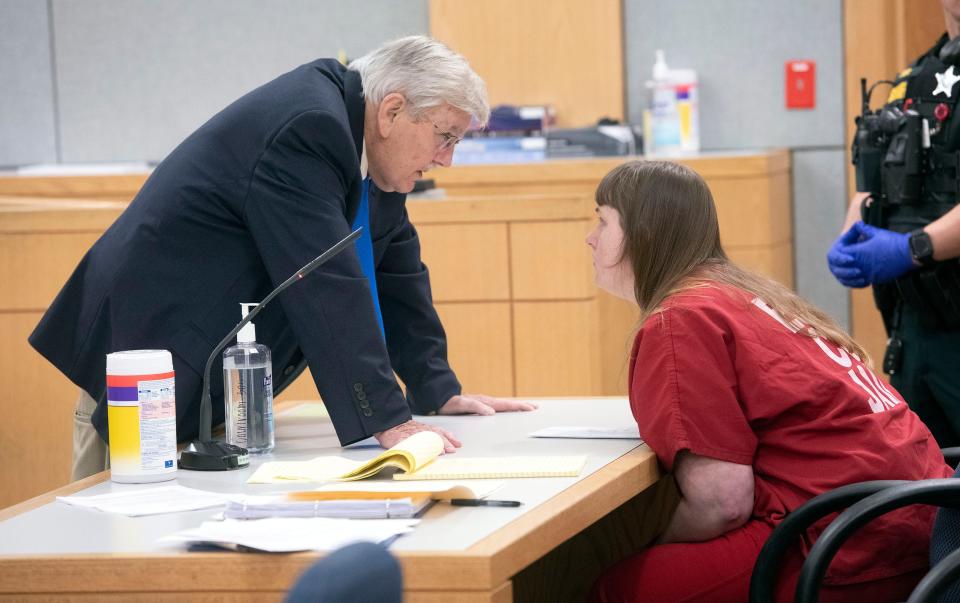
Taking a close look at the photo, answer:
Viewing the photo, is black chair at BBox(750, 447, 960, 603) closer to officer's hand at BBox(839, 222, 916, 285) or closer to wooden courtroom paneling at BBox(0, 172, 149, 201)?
officer's hand at BBox(839, 222, 916, 285)

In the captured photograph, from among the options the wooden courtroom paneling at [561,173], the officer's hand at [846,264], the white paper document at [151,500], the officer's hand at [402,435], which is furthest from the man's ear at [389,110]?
the wooden courtroom paneling at [561,173]

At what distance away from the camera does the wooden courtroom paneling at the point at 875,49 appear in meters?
5.24

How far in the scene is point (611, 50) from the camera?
18.5 ft

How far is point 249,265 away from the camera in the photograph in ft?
7.29

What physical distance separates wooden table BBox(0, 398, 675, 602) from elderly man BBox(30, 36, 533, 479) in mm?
189

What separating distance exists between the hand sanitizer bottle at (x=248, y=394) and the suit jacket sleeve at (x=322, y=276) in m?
0.08

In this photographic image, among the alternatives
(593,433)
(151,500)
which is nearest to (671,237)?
(593,433)

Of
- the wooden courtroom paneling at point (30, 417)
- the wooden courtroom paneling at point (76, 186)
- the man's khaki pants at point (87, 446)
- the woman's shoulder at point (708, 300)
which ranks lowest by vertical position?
the wooden courtroom paneling at point (30, 417)

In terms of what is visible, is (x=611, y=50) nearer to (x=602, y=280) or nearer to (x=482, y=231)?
(x=482, y=231)

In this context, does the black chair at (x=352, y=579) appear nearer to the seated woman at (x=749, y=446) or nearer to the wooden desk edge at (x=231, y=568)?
the wooden desk edge at (x=231, y=568)

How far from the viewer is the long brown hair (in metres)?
2.12

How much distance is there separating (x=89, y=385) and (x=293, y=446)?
0.39 metres

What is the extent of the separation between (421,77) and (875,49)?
3.59 m

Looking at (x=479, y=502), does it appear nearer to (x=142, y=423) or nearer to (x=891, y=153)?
(x=142, y=423)
